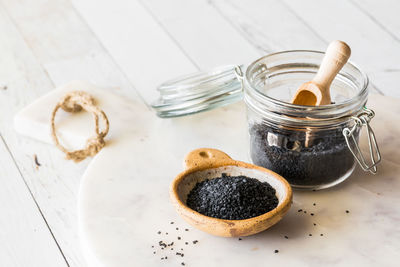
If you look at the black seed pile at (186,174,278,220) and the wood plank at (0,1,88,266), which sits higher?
the black seed pile at (186,174,278,220)

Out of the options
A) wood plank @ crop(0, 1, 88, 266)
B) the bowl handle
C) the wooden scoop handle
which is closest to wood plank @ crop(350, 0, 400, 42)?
the wooden scoop handle

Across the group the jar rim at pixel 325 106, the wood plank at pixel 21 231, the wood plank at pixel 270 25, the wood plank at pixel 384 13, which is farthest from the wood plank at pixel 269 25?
the wood plank at pixel 21 231

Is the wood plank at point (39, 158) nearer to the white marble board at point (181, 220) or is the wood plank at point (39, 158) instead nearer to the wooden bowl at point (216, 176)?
the white marble board at point (181, 220)

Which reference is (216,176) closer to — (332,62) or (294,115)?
(294,115)

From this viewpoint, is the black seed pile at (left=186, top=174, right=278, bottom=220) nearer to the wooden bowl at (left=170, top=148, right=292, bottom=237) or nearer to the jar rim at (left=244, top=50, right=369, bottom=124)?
the wooden bowl at (left=170, top=148, right=292, bottom=237)

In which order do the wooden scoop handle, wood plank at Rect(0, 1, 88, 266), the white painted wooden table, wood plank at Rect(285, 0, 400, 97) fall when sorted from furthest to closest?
1. wood plank at Rect(285, 0, 400, 97)
2. the white painted wooden table
3. wood plank at Rect(0, 1, 88, 266)
4. the wooden scoop handle

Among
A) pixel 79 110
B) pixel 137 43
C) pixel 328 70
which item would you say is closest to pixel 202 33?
pixel 137 43

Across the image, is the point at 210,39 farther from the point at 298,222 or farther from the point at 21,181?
the point at 298,222

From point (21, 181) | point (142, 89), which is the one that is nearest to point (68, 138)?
point (21, 181)
